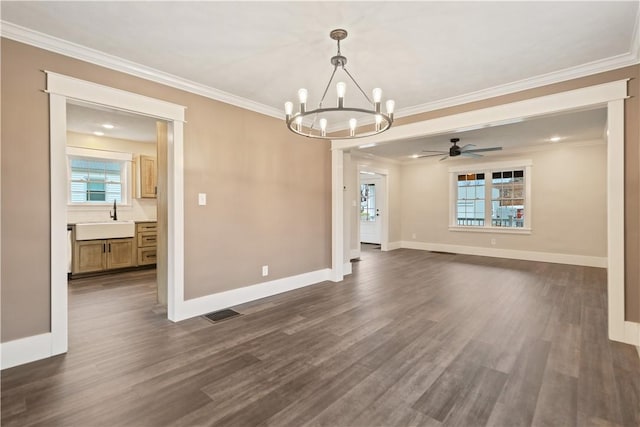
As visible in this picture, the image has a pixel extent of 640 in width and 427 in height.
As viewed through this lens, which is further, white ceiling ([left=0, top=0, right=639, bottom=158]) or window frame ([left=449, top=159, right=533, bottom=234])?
window frame ([left=449, top=159, right=533, bottom=234])

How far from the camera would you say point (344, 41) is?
246 centimetres

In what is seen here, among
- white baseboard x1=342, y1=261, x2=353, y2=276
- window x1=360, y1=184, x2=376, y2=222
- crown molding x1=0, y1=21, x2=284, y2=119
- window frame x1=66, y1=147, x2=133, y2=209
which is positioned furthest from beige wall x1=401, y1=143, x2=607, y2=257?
window frame x1=66, y1=147, x2=133, y2=209

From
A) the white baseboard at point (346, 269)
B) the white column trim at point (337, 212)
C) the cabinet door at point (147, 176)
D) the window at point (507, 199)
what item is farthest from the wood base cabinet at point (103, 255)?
the window at point (507, 199)

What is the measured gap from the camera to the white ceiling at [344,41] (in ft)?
6.85

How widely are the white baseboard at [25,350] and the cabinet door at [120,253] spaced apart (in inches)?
128

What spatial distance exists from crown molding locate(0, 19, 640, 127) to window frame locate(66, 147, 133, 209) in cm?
335

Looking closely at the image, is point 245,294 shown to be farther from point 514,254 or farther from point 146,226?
point 514,254

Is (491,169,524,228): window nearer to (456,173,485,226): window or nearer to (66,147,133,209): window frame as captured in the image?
(456,173,485,226): window

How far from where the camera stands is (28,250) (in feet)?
7.91

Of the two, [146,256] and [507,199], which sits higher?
[507,199]

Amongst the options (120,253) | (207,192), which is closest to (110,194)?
(120,253)

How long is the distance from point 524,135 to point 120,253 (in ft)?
25.5

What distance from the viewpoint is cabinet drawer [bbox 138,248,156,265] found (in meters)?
5.76

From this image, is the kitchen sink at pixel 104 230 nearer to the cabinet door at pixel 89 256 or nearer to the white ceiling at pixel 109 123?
the cabinet door at pixel 89 256
